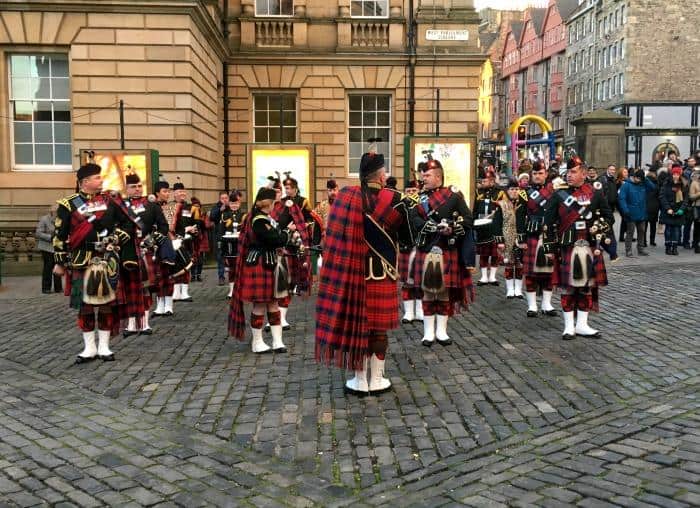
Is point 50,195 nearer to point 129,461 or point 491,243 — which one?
point 491,243

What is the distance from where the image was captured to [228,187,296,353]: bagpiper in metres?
8.65

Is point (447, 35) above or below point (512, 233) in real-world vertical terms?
above

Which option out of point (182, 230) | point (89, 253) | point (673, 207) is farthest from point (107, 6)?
point (673, 207)

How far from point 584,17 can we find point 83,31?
220 feet

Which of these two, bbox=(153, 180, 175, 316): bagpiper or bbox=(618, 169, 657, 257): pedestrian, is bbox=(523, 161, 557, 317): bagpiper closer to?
bbox=(153, 180, 175, 316): bagpiper

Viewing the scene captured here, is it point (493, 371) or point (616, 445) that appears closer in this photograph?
point (616, 445)

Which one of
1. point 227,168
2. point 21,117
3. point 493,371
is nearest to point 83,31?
point 21,117

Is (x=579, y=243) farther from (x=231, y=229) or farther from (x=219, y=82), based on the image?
(x=219, y=82)

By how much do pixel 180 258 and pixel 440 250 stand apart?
4857mm

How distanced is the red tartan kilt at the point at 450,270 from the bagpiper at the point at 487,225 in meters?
4.30

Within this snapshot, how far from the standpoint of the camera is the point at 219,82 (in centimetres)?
2366

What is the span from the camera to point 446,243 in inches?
356

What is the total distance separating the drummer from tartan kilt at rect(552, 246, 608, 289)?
534cm

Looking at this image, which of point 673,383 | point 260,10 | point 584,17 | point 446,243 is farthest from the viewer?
point 584,17
